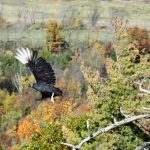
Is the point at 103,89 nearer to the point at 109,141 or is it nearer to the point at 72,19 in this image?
the point at 109,141

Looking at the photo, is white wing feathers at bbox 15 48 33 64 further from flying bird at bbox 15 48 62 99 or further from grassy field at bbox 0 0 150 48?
grassy field at bbox 0 0 150 48

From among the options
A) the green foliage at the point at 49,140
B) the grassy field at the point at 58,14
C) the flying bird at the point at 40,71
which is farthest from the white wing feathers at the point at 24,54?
the grassy field at the point at 58,14

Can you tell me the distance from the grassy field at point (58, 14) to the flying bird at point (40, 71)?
114 meters

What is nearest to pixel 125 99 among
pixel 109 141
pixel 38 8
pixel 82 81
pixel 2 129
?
pixel 109 141

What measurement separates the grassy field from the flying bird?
11358 centimetres

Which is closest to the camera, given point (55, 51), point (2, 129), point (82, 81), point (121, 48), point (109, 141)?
point (109, 141)

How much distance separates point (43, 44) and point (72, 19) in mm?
32176

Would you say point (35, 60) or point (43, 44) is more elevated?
point (35, 60)

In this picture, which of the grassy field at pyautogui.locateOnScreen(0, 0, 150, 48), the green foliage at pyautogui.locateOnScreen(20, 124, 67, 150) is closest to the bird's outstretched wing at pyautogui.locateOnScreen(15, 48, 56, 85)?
the green foliage at pyautogui.locateOnScreen(20, 124, 67, 150)

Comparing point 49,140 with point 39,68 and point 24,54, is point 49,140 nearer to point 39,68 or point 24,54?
point 39,68

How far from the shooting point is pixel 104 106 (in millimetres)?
24750

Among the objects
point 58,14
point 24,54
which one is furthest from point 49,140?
point 58,14

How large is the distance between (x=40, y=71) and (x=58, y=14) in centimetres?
15980

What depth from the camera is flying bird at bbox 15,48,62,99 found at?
24859 millimetres
